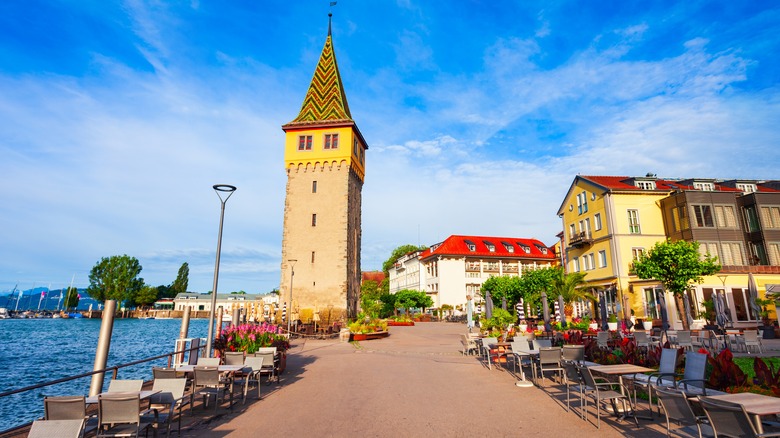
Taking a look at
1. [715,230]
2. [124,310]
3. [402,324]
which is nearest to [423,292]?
[402,324]

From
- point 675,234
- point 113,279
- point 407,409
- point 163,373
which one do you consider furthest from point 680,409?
point 113,279

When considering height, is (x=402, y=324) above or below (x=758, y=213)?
below

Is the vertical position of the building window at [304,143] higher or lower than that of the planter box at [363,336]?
higher

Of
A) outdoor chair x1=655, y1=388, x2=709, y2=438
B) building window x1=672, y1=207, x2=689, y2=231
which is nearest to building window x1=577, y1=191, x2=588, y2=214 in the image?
building window x1=672, y1=207, x2=689, y2=231

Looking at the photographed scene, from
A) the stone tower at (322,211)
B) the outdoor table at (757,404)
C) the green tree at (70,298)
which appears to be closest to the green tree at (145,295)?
the green tree at (70,298)

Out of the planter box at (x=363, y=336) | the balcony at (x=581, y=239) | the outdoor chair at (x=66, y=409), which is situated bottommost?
the planter box at (x=363, y=336)

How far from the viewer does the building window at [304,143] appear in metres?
39.4

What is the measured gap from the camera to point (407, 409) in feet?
27.8

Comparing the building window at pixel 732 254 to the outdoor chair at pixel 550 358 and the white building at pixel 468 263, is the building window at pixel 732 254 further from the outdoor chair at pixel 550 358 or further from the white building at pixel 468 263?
the white building at pixel 468 263

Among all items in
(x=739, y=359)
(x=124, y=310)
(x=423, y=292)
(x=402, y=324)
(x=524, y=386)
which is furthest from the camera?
(x=124, y=310)

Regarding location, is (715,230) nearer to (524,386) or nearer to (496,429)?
(524,386)

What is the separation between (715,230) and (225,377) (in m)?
37.8

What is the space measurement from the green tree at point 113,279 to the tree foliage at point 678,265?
108413mm

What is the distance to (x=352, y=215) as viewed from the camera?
1551 inches
